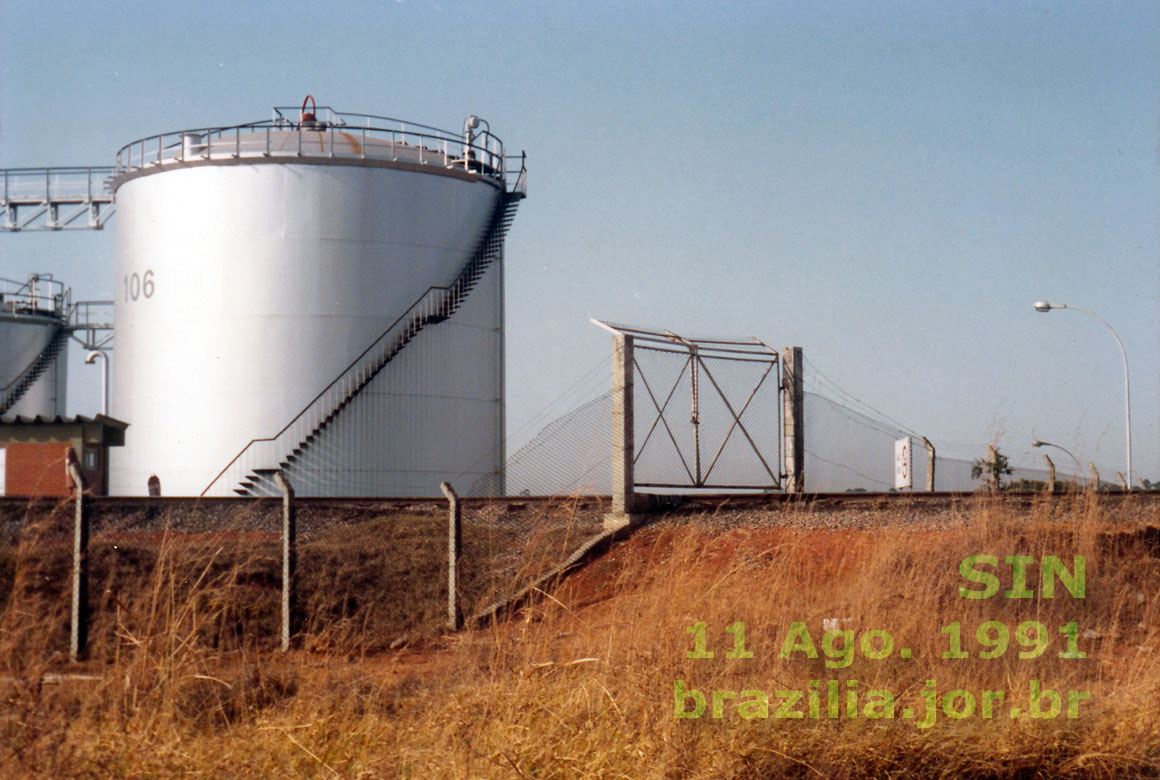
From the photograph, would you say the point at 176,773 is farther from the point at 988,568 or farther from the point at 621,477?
the point at 621,477

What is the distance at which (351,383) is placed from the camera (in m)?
24.6

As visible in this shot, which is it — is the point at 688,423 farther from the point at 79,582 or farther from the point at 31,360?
the point at 31,360

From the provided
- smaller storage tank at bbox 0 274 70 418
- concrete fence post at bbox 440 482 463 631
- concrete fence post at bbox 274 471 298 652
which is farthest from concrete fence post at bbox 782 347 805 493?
smaller storage tank at bbox 0 274 70 418

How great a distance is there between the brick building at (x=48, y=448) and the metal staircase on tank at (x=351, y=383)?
292cm

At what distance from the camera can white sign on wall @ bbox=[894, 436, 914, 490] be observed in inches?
664

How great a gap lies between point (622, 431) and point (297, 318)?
40.8 ft

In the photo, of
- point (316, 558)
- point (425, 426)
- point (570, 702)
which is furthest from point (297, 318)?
point (570, 702)

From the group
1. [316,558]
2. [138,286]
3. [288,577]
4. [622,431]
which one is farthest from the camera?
[138,286]

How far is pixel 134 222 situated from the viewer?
26172 mm

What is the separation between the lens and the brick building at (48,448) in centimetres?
2414

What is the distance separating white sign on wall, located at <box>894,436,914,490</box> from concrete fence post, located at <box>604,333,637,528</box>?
5.04m

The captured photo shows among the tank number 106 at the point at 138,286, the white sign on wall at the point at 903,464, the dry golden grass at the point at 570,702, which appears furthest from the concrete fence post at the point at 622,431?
the tank number 106 at the point at 138,286

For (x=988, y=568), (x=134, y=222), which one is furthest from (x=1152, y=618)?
(x=134, y=222)

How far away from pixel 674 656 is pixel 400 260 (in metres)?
19.5
